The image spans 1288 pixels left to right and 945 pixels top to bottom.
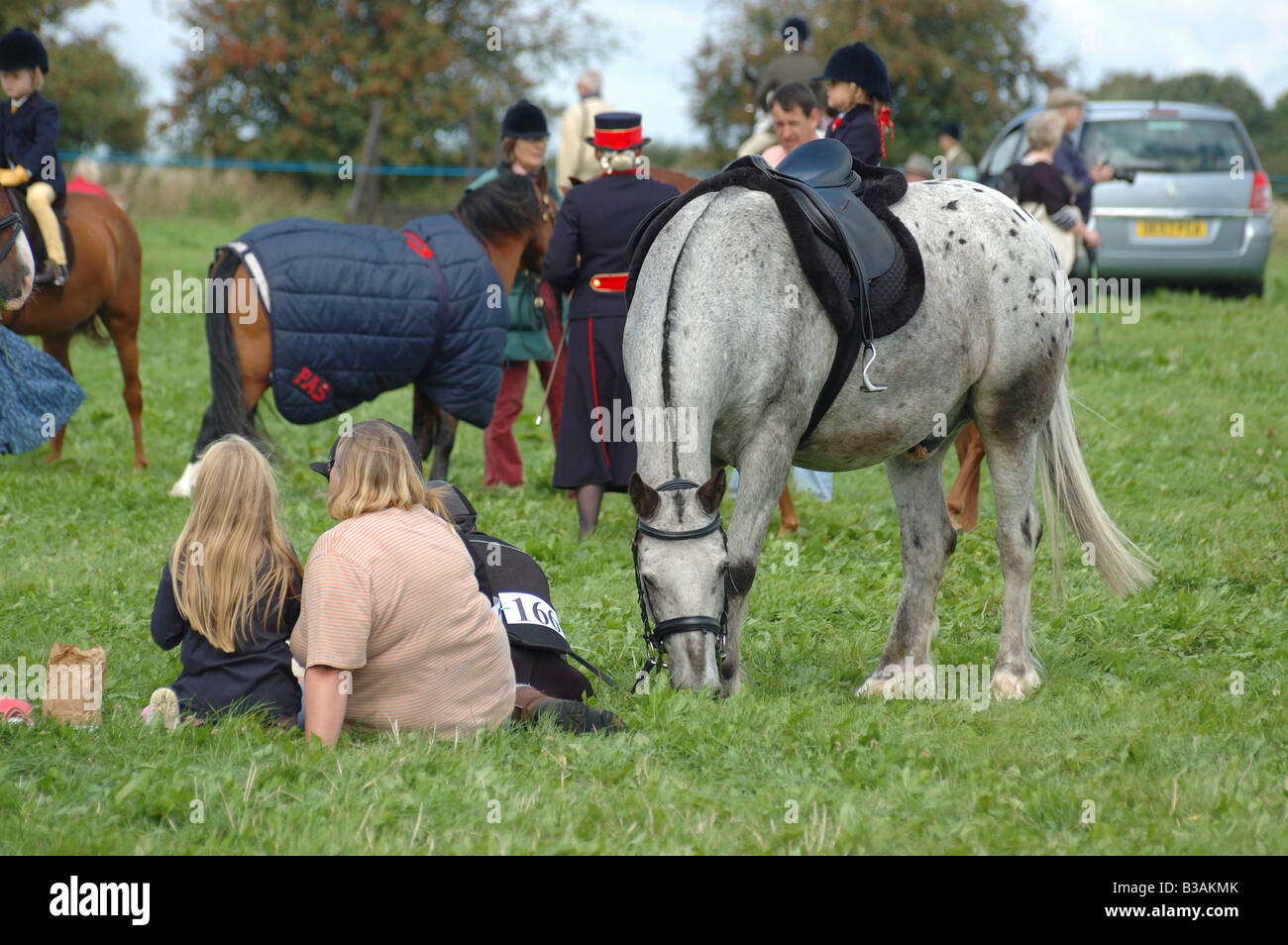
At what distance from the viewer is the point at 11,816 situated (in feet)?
11.4

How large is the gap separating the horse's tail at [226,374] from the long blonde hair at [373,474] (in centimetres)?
367

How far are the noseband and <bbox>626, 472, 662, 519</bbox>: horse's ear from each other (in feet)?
19.9

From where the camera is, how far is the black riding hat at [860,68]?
5.95 m

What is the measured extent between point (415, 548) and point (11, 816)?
1.30 metres

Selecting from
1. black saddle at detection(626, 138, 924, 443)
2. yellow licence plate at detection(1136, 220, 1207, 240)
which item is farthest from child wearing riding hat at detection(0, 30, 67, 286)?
yellow licence plate at detection(1136, 220, 1207, 240)

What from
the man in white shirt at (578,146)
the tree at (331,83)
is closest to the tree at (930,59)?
the tree at (331,83)

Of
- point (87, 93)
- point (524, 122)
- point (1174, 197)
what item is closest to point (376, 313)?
point (524, 122)

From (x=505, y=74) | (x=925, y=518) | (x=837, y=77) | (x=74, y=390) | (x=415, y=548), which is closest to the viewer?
(x=415, y=548)

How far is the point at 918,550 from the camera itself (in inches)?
213

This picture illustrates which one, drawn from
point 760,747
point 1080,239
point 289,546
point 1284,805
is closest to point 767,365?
point 760,747

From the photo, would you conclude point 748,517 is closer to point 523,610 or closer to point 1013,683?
point 523,610

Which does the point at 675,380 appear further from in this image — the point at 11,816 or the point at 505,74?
the point at 505,74

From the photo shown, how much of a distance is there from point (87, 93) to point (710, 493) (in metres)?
31.9

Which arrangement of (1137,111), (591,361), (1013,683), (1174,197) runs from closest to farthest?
(1013,683) < (591,361) < (1174,197) < (1137,111)
